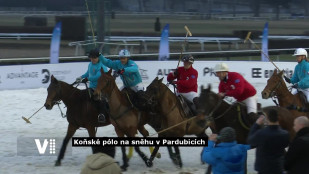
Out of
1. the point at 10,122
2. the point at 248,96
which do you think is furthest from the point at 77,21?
the point at 248,96

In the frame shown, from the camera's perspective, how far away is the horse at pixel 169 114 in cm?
1091

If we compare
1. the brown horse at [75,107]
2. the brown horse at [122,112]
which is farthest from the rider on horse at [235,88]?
the brown horse at [75,107]

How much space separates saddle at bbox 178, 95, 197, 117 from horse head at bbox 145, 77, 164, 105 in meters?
0.55

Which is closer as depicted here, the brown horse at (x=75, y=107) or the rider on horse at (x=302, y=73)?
the brown horse at (x=75, y=107)

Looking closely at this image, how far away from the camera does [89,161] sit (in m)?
5.60

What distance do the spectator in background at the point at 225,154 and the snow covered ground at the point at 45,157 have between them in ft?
11.9

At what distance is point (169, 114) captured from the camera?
11070 millimetres

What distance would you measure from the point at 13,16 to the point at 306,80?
68.3 feet

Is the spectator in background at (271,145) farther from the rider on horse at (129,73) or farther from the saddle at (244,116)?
the rider on horse at (129,73)

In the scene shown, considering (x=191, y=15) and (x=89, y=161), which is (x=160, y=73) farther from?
(x=89, y=161)

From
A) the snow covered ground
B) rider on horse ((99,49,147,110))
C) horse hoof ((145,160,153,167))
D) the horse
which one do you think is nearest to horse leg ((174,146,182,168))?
the horse

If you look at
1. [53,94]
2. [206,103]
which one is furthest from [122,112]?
[206,103]

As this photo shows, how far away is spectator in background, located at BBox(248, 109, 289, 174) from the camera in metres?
7.18

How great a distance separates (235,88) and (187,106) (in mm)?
1295
